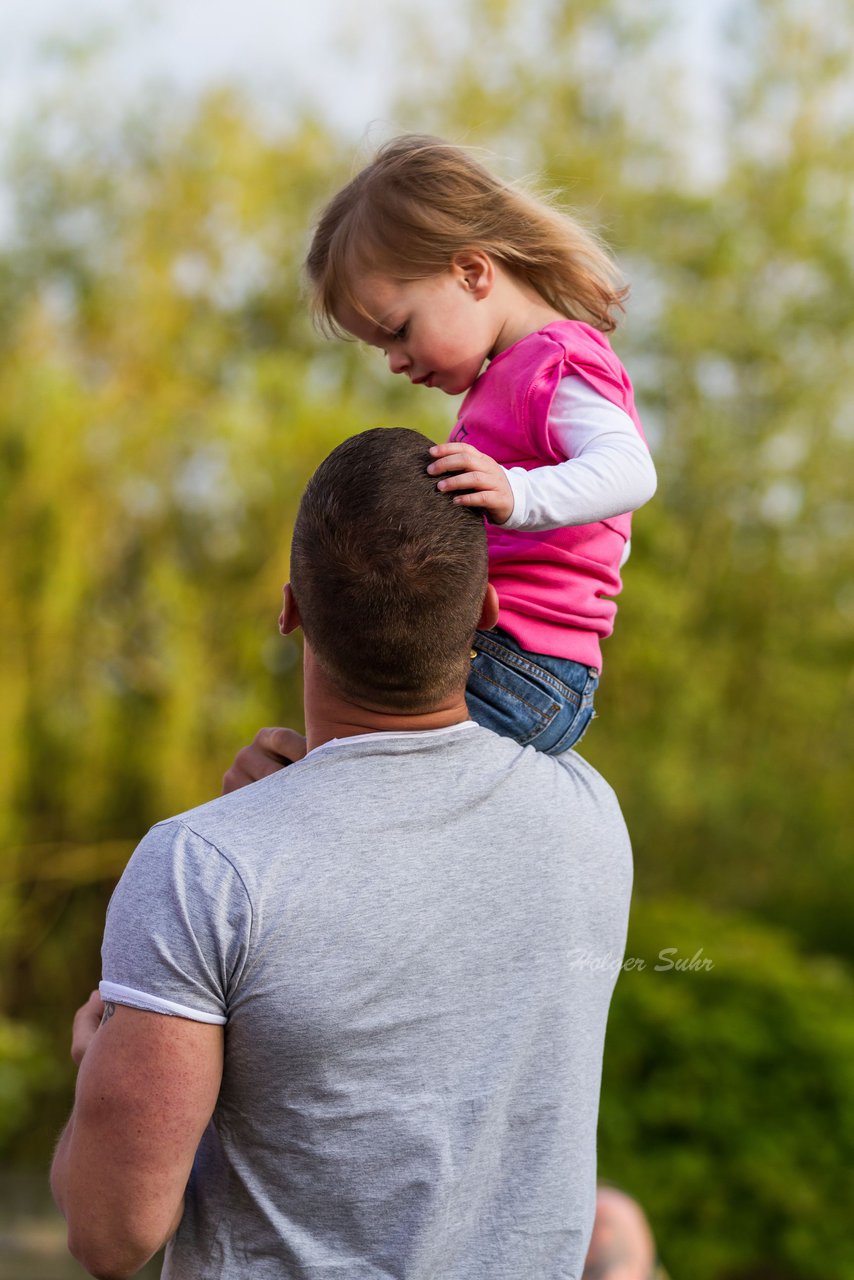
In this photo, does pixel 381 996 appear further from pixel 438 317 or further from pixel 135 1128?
pixel 438 317

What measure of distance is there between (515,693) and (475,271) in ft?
1.55

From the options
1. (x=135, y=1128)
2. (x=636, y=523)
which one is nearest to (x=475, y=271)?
(x=135, y=1128)

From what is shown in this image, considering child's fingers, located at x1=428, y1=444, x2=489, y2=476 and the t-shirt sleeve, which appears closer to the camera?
the t-shirt sleeve

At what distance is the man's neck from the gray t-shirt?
0.02m

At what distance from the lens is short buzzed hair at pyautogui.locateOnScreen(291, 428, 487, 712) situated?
1.10m

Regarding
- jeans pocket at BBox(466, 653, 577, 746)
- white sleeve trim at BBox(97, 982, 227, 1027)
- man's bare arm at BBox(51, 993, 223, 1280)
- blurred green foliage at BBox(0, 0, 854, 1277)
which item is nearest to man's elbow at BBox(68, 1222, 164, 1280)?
man's bare arm at BBox(51, 993, 223, 1280)

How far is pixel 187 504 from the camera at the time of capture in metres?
5.50

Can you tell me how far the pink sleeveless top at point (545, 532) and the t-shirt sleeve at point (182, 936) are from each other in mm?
448

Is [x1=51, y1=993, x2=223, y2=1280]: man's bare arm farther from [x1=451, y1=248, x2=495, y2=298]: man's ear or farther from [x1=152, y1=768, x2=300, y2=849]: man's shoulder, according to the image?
[x1=451, y1=248, x2=495, y2=298]: man's ear

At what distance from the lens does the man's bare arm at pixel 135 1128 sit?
1.01 meters

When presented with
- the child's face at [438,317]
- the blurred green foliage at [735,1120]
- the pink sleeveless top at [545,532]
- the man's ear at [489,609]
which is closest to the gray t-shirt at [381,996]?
the man's ear at [489,609]

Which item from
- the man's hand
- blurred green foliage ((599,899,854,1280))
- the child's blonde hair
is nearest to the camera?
the man's hand

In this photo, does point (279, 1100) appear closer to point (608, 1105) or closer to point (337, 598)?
point (337, 598)

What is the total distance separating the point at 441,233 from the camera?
4.72ft
